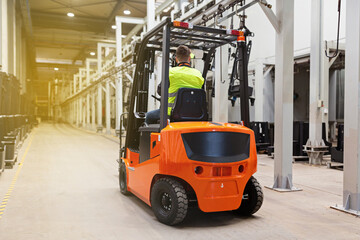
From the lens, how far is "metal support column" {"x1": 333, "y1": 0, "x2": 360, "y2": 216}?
404 centimetres

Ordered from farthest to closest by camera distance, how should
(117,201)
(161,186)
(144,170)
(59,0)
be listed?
1. (59,0)
2. (117,201)
3. (144,170)
4. (161,186)

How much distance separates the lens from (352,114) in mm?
4109

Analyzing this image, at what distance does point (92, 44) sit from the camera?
28875 millimetres

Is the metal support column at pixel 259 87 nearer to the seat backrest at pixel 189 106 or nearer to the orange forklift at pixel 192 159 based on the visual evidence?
the orange forklift at pixel 192 159

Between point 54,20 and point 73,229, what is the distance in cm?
2169

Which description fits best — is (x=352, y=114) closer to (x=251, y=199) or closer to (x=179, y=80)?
(x=251, y=199)

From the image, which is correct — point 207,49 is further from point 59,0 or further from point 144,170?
point 59,0

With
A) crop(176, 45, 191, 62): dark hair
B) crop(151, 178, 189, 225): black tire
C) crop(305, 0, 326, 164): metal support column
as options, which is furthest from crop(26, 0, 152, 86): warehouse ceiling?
crop(151, 178, 189, 225): black tire

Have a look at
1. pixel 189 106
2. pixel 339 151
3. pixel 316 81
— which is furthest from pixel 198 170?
pixel 316 81

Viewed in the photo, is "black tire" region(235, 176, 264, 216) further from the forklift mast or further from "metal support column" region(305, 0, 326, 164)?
"metal support column" region(305, 0, 326, 164)

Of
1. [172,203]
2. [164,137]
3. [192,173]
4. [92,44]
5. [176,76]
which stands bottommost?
[172,203]

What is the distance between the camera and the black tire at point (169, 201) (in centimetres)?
347

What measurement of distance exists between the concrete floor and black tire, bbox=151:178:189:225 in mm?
118

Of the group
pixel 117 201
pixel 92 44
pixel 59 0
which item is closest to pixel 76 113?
pixel 92 44
